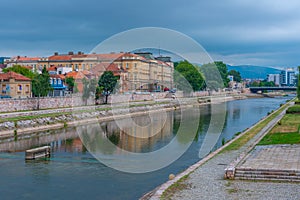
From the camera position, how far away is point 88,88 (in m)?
53.3

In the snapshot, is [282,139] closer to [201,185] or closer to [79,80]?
[201,185]

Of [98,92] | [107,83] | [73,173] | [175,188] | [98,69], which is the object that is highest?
[98,69]

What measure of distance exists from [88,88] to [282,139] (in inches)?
1350

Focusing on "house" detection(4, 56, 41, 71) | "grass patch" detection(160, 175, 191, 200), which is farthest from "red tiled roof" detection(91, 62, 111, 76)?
"grass patch" detection(160, 175, 191, 200)

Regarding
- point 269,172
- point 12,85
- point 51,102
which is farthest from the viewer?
point 12,85

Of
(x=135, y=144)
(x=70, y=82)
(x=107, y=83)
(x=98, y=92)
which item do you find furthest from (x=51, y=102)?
(x=135, y=144)

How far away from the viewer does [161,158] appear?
22641 mm

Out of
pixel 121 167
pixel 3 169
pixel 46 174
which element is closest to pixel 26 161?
pixel 3 169

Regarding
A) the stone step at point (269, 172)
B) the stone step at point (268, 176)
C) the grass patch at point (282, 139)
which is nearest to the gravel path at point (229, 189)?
the stone step at point (268, 176)

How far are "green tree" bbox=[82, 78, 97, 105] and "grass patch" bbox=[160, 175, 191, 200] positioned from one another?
129 ft

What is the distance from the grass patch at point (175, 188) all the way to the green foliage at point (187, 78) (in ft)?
280

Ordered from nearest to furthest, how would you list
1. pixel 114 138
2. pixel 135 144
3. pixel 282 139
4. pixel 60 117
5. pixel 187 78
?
pixel 282 139 < pixel 135 144 < pixel 114 138 < pixel 60 117 < pixel 187 78

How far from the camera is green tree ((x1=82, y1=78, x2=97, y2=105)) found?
172 ft

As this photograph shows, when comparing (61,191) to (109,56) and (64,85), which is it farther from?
(109,56)
